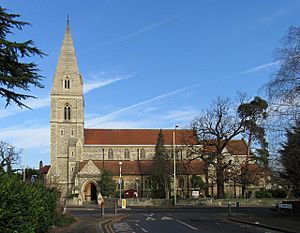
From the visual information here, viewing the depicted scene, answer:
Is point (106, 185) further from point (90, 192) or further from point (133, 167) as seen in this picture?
point (133, 167)

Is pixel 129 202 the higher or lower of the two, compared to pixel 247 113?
lower

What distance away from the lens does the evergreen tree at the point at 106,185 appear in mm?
75637

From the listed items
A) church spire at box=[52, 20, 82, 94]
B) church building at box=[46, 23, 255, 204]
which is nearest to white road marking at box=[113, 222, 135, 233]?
church building at box=[46, 23, 255, 204]

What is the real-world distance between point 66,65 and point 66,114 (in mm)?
10189

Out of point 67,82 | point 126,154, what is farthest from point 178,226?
point 67,82

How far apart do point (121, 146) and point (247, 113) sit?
3914 cm

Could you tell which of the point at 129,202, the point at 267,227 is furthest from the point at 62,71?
the point at 267,227

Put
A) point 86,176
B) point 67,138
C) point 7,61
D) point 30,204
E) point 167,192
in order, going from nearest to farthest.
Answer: point 30,204, point 7,61, point 167,192, point 86,176, point 67,138

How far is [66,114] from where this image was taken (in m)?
88.9

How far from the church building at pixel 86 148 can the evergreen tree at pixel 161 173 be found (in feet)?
10.5

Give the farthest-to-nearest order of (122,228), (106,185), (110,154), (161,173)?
1. (110,154)
2. (161,173)
3. (106,185)
4. (122,228)

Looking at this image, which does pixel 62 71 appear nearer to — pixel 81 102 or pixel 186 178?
pixel 81 102

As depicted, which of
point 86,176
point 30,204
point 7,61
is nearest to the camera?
point 30,204

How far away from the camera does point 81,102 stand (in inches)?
3521
